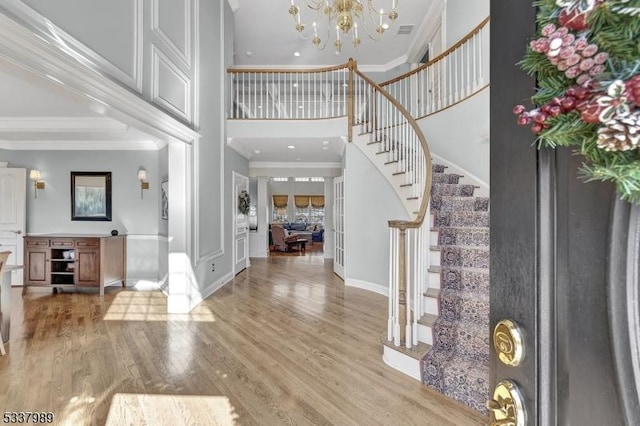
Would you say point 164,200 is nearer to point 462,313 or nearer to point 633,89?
point 462,313

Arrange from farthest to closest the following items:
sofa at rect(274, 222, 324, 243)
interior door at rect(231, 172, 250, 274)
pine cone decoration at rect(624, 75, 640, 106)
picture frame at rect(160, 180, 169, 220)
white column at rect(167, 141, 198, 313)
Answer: sofa at rect(274, 222, 324, 243), interior door at rect(231, 172, 250, 274), picture frame at rect(160, 180, 169, 220), white column at rect(167, 141, 198, 313), pine cone decoration at rect(624, 75, 640, 106)

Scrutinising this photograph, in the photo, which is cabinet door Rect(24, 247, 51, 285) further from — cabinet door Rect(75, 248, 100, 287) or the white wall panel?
the white wall panel

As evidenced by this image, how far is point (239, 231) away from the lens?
251 inches

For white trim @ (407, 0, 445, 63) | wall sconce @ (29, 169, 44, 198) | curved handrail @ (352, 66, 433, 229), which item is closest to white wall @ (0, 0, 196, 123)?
curved handrail @ (352, 66, 433, 229)

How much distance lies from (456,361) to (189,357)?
2293 millimetres

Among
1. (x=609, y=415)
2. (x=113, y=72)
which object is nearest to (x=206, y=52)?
(x=113, y=72)

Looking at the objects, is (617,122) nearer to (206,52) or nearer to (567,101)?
(567,101)

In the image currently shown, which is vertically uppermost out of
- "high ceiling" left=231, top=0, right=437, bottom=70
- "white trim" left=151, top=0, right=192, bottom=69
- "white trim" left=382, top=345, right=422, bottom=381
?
"high ceiling" left=231, top=0, right=437, bottom=70

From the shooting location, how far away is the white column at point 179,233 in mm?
3955

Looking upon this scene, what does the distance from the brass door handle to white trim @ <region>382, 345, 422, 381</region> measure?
1.91 metres

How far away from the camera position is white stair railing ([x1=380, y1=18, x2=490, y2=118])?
400cm

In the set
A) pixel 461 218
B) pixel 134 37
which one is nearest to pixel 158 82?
pixel 134 37

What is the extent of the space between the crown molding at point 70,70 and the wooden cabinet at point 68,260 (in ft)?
9.18

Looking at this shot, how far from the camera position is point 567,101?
452 millimetres
